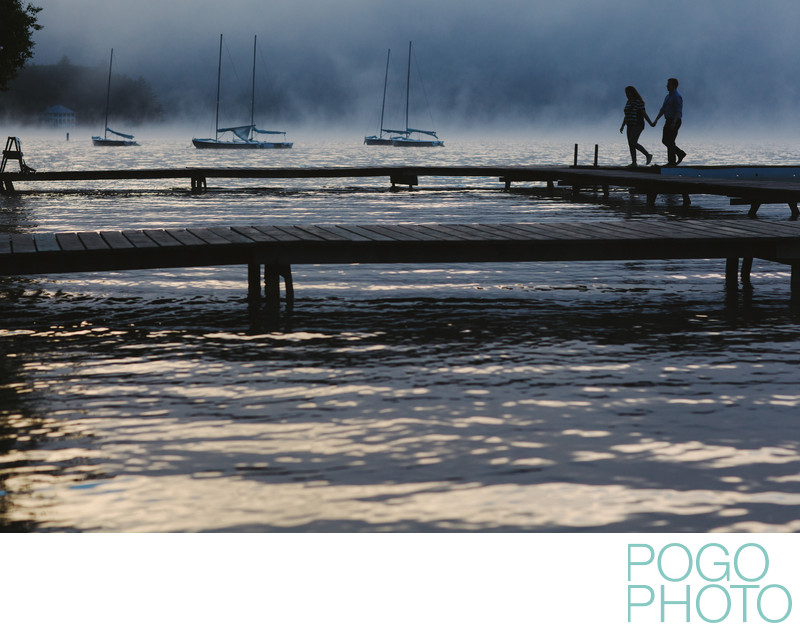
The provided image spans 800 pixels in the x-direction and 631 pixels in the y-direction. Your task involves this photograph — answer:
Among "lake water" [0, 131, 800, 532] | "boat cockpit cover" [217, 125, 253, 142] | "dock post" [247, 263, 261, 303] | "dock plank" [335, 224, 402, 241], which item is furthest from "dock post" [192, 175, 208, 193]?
"boat cockpit cover" [217, 125, 253, 142]

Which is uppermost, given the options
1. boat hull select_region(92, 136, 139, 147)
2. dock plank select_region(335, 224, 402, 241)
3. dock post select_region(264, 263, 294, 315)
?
boat hull select_region(92, 136, 139, 147)

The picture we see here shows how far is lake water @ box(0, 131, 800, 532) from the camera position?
4.60 m

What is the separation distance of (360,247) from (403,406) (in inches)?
139

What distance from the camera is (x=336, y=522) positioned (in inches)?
172

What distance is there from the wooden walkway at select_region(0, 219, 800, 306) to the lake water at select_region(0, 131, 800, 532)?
0.46 metres

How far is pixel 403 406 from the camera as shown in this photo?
6219 millimetres

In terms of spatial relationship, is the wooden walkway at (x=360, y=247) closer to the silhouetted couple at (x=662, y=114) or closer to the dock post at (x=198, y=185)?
the silhouetted couple at (x=662, y=114)

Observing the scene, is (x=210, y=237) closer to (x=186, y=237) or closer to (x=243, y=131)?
(x=186, y=237)


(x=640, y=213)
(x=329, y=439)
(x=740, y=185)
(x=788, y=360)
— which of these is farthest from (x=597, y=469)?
(x=640, y=213)

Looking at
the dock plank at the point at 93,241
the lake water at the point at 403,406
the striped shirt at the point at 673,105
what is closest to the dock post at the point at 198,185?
the striped shirt at the point at 673,105

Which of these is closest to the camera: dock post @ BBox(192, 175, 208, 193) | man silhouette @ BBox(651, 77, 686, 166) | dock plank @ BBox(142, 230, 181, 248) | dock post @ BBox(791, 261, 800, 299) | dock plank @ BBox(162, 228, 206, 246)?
dock plank @ BBox(142, 230, 181, 248)

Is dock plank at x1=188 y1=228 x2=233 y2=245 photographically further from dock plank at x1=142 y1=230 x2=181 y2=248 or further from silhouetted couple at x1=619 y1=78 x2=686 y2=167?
silhouetted couple at x1=619 y1=78 x2=686 y2=167

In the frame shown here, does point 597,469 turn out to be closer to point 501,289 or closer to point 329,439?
point 329,439

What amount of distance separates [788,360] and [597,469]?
3.11m
